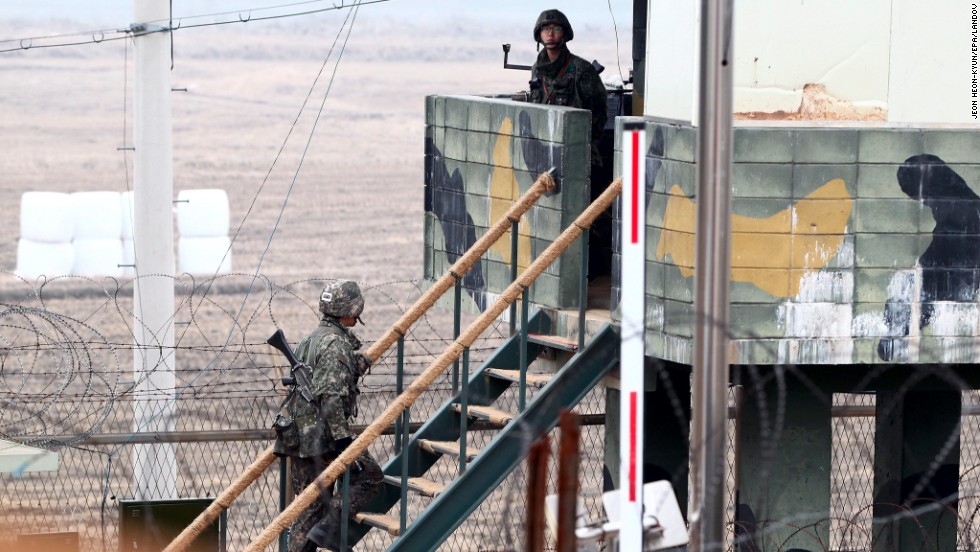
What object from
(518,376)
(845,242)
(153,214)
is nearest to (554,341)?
(518,376)

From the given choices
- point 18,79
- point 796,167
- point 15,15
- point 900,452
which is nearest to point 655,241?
point 796,167

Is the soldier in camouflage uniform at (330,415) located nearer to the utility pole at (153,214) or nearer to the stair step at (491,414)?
the stair step at (491,414)

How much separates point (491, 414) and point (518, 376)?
0.99 ft

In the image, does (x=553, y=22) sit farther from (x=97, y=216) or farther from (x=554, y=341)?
(x=97, y=216)

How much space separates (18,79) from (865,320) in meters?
38.5

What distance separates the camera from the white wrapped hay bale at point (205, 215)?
1911 cm

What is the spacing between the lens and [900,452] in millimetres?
11852

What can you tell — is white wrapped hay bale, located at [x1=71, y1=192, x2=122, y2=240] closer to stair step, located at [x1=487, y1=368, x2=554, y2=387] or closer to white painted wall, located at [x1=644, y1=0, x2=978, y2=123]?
stair step, located at [x1=487, y1=368, x2=554, y2=387]

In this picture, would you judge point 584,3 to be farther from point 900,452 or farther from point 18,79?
point 900,452

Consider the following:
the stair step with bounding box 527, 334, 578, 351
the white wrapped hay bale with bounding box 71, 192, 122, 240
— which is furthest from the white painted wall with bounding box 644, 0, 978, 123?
the white wrapped hay bale with bounding box 71, 192, 122, 240

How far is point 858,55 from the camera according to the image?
31.3ft

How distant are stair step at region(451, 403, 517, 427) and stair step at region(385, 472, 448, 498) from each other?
221 mm

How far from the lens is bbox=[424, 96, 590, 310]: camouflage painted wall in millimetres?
10344

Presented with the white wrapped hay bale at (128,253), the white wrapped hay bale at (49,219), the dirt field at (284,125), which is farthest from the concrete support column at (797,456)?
the dirt field at (284,125)
